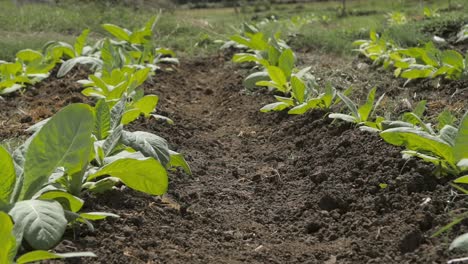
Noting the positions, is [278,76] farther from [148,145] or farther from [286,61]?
[148,145]

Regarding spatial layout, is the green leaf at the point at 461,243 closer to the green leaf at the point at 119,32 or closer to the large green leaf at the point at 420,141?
the large green leaf at the point at 420,141

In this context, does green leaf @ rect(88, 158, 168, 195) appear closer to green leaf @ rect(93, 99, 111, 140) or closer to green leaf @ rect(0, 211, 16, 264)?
green leaf @ rect(93, 99, 111, 140)

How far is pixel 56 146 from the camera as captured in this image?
7.45 feet

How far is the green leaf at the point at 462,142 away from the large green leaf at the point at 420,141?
69 millimetres

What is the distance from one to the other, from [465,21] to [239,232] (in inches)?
215

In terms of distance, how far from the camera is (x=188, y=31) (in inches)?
376

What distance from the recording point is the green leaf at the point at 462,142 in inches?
95.8

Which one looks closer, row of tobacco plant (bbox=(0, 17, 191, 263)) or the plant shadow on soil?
row of tobacco plant (bbox=(0, 17, 191, 263))

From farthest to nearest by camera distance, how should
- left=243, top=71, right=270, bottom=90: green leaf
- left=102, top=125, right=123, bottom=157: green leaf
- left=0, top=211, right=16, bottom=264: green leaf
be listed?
left=243, top=71, right=270, bottom=90: green leaf, left=102, top=125, right=123, bottom=157: green leaf, left=0, top=211, right=16, bottom=264: green leaf

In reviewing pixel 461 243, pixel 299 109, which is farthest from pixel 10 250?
pixel 299 109

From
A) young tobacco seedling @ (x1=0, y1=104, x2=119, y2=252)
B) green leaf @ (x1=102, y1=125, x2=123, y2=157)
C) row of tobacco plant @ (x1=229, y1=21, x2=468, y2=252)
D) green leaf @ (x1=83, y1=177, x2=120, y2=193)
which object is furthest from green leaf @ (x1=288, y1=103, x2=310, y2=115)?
young tobacco seedling @ (x1=0, y1=104, x2=119, y2=252)

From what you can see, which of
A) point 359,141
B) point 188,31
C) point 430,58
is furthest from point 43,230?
point 188,31

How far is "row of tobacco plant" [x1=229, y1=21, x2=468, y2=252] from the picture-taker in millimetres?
2584

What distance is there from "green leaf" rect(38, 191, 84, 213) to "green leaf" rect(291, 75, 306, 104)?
217 centimetres
